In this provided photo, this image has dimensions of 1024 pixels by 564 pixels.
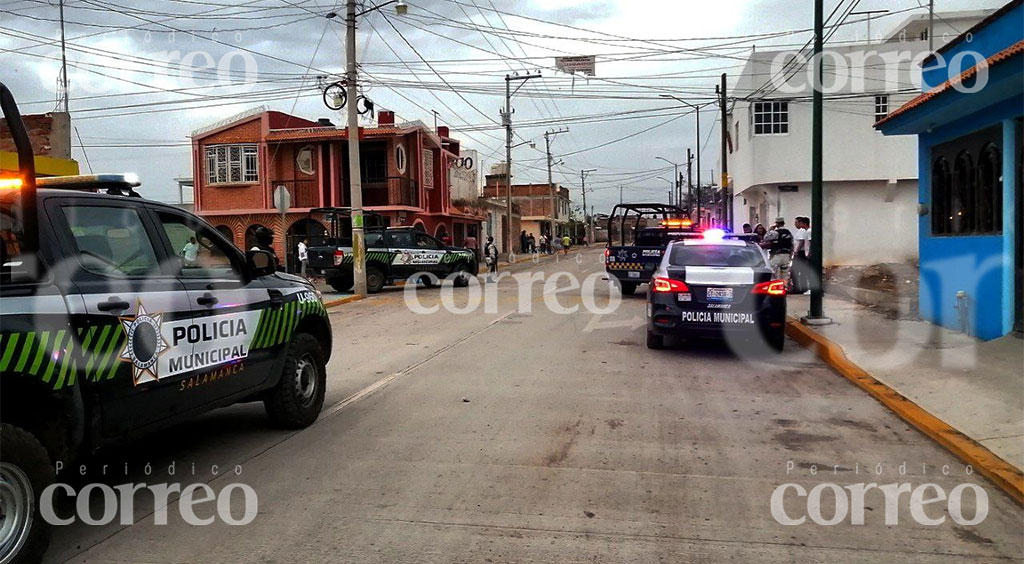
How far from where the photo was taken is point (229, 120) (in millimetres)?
34438

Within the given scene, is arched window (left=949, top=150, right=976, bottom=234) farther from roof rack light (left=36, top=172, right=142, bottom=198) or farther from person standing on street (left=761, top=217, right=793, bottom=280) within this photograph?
roof rack light (left=36, top=172, right=142, bottom=198)

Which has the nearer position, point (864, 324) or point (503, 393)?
point (503, 393)

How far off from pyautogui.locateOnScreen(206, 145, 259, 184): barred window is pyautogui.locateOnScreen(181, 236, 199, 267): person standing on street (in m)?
30.4

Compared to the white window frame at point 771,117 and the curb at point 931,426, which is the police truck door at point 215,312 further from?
the white window frame at point 771,117

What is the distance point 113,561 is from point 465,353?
22.3 feet

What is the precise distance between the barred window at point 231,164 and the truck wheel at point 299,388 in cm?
2952

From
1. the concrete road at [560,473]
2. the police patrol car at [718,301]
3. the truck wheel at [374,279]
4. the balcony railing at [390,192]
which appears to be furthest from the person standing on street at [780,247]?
the balcony railing at [390,192]

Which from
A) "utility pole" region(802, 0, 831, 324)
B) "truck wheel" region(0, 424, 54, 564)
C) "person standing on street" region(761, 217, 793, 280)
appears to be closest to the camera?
"truck wheel" region(0, 424, 54, 564)

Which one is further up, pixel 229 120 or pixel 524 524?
pixel 229 120

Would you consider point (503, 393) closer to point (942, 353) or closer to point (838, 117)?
point (942, 353)

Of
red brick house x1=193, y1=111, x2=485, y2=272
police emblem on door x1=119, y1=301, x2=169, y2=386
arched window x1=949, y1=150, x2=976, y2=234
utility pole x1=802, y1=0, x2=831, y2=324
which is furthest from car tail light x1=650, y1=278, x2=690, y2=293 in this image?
red brick house x1=193, y1=111, x2=485, y2=272

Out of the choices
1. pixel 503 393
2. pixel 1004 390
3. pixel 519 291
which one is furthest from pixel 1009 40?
pixel 519 291

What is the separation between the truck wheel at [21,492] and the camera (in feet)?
12.1

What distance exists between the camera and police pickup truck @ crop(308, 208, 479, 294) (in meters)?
21.7
